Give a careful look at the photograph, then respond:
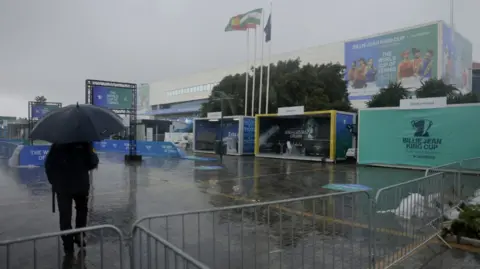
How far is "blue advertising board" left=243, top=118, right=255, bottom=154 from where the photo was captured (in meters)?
25.2

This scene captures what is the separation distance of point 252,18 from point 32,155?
786 inches

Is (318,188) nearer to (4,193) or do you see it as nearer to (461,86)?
(4,193)

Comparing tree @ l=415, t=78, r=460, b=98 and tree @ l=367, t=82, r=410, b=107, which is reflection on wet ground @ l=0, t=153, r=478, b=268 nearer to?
tree @ l=367, t=82, r=410, b=107

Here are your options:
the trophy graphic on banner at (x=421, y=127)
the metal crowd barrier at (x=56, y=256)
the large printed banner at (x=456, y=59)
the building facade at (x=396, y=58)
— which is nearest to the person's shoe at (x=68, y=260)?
the metal crowd barrier at (x=56, y=256)

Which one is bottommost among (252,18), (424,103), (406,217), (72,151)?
(406,217)

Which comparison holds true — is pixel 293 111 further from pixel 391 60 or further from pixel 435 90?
pixel 391 60

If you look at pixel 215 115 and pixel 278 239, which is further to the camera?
pixel 215 115

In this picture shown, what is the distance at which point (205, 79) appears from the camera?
3238 inches

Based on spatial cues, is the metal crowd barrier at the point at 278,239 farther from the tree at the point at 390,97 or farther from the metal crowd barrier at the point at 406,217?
the tree at the point at 390,97

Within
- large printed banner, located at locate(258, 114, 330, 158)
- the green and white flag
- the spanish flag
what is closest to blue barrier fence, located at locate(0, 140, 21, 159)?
large printed banner, located at locate(258, 114, 330, 158)

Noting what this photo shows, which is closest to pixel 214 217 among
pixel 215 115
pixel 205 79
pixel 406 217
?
pixel 406 217

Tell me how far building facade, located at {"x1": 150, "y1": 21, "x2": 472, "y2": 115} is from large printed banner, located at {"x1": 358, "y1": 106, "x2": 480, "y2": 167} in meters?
32.9

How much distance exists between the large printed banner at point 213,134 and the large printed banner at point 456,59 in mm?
41830

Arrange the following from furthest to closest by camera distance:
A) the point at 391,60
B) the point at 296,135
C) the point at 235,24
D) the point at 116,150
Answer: the point at 391,60 < the point at 235,24 < the point at 116,150 < the point at 296,135
